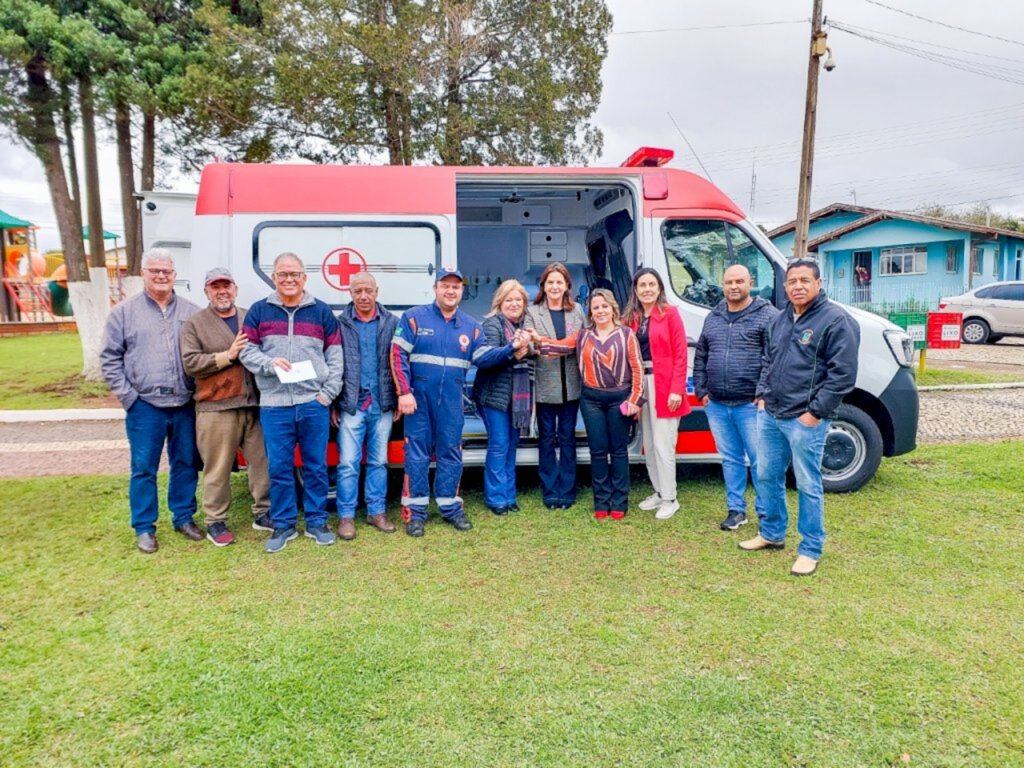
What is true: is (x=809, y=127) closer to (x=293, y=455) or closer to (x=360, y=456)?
(x=360, y=456)

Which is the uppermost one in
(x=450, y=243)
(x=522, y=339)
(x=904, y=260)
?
(x=904, y=260)

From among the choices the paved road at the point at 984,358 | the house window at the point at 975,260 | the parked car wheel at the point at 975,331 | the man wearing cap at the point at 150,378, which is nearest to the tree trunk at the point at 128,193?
the man wearing cap at the point at 150,378

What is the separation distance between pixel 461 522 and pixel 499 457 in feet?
1.72

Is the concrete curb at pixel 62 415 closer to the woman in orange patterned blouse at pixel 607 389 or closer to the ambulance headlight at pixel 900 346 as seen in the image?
the woman in orange patterned blouse at pixel 607 389

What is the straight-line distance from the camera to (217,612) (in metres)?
3.44

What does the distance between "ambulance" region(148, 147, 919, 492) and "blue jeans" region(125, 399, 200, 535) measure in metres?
0.89

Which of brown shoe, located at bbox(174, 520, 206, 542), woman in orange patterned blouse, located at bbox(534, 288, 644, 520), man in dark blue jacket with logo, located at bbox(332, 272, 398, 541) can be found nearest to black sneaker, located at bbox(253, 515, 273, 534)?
brown shoe, located at bbox(174, 520, 206, 542)

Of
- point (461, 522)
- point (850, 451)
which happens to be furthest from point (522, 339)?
point (850, 451)

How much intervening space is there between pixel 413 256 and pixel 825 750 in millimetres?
3632

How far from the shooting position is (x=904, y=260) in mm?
23750

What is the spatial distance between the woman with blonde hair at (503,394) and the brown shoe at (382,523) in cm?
73

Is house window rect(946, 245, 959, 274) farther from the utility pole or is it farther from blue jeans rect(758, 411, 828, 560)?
blue jeans rect(758, 411, 828, 560)

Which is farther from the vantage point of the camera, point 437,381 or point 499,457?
point 499,457

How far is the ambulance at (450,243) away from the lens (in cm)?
463
